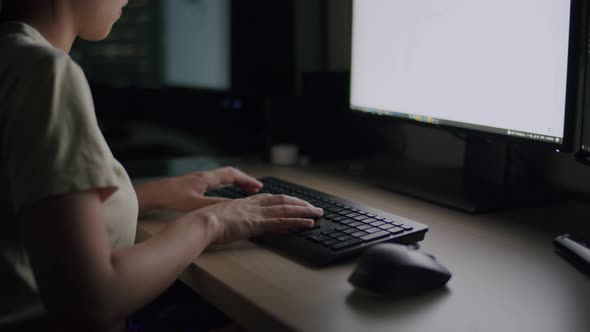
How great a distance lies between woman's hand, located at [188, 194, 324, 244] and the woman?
→ 62 millimetres

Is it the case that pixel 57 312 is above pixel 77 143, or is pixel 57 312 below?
below

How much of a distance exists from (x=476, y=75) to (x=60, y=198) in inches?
28.9

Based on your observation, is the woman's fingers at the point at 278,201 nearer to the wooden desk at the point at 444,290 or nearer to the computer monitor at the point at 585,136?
the wooden desk at the point at 444,290

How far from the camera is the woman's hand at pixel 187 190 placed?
997mm

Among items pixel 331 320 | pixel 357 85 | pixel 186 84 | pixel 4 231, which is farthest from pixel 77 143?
pixel 186 84

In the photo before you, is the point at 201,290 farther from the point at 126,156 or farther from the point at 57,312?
the point at 126,156

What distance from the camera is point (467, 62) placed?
1.05 m

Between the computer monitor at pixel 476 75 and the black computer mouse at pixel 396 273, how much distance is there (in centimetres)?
36

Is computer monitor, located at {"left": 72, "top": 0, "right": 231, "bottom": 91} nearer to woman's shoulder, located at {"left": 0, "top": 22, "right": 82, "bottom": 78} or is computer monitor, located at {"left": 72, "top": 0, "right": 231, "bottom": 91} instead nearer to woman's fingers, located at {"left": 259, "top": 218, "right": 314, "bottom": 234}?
woman's fingers, located at {"left": 259, "top": 218, "right": 314, "bottom": 234}

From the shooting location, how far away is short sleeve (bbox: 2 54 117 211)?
588mm

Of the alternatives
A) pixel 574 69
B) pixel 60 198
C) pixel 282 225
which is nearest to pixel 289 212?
pixel 282 225

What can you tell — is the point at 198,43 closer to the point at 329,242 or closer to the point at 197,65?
the point at 197,65

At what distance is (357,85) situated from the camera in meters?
1.36

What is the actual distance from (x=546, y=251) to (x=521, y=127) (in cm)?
24
